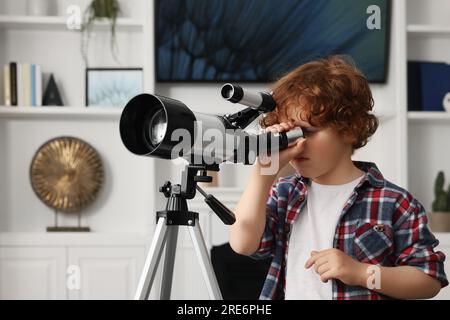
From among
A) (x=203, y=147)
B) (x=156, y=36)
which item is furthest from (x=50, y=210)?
(x=203, y=147)

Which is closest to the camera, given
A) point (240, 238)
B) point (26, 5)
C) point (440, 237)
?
point (240, 238)

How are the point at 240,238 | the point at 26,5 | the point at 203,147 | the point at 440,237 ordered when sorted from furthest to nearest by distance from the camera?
the point at 26,5 → the point at 440,237 → the point at 240,238 → the point at 203,147

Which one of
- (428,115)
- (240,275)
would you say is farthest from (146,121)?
(428,115)

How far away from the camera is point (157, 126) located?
90 centimetres

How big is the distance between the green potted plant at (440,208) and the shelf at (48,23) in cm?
123

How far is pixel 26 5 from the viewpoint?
2.55 meters

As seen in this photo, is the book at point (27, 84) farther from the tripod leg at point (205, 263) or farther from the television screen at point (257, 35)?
the tripod leg at point (205, 263)

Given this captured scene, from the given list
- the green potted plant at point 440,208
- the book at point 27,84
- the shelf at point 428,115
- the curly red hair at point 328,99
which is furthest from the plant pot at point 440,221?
the book at point 27,84

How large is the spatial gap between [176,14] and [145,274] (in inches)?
67.6

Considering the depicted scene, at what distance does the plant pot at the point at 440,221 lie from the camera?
2.44m

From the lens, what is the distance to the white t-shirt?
1.06 metres

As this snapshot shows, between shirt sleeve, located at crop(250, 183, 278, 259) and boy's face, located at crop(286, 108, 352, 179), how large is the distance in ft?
0.26

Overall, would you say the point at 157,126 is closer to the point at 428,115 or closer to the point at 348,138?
the point at 348,138

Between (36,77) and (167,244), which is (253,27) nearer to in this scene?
(36,77)
